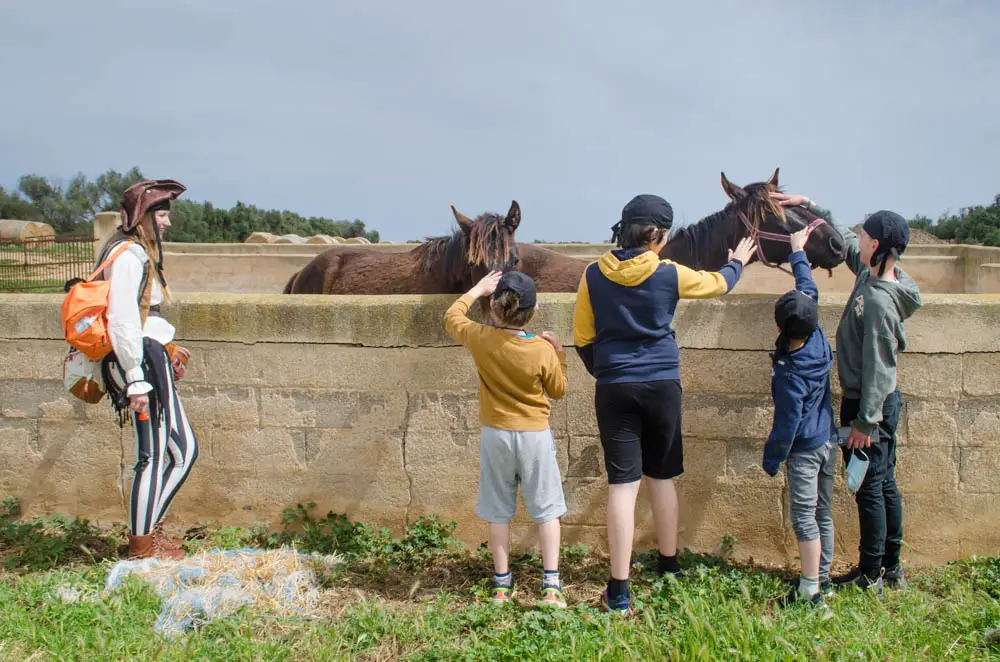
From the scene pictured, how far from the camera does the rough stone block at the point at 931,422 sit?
3.76m

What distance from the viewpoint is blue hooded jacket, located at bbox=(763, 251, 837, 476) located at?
322 centimetres

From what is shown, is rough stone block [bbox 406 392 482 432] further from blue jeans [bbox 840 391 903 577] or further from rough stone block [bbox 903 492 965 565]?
rough stone block [bbox 903 492 965 565]

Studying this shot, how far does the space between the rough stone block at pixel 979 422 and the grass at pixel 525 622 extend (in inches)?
24.7

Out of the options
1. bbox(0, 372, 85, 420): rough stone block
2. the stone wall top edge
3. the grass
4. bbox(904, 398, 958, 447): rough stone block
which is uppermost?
the stone wall top edge

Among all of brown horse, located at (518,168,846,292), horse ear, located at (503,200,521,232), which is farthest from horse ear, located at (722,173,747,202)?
horse ear, located at (503,200,521,232)

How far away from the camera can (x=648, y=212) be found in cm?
320

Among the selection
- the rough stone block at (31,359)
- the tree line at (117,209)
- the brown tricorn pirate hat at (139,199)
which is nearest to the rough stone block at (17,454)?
the rough stone block at (31,359)

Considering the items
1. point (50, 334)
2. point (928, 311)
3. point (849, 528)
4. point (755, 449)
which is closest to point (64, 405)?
point (50, 334)

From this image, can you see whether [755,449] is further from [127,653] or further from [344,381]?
[127,653]

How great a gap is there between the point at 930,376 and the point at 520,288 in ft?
7.50

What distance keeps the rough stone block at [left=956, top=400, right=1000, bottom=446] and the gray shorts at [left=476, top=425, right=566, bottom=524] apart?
7.29 feet

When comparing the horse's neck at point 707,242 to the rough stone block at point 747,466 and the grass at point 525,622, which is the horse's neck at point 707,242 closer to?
the rough stone block at point 747,466

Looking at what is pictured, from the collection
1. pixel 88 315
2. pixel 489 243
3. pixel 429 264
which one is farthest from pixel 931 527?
pixel 88 315

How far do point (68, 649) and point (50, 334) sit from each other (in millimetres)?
2107
